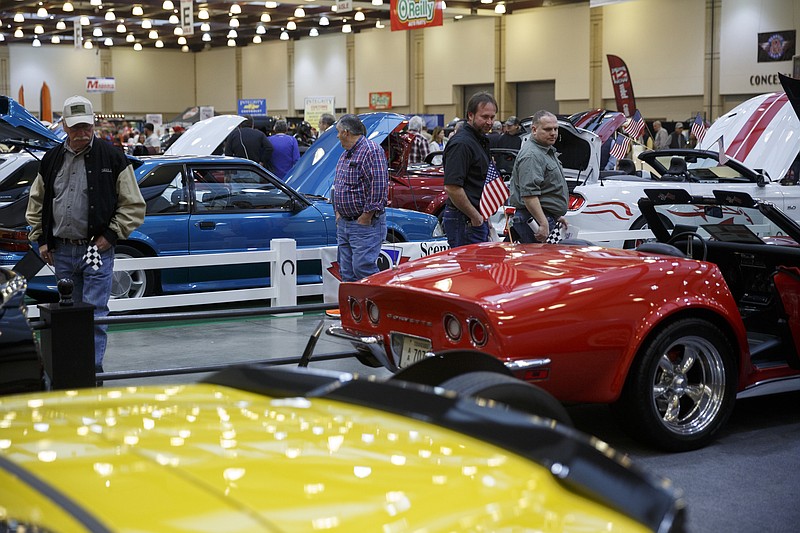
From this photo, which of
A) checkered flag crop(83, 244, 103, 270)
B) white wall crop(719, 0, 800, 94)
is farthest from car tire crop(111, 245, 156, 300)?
white wall crop(719, 0, 800, 94)

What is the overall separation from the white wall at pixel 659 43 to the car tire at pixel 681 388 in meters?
28.4

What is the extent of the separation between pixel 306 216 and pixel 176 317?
4483 millimetres

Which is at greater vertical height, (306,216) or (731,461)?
(306,216)

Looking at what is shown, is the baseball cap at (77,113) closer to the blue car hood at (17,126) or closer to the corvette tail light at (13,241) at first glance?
the blue car hood at (17,126)

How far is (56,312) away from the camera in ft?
19.9

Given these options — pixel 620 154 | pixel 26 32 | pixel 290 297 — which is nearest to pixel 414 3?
pixel 620 154

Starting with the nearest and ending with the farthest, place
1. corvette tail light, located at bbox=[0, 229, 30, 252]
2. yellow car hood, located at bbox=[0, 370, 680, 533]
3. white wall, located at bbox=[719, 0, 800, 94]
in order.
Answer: yellow car hood, located at bbox=[0, 370, 680, 533], corvette tail light, located at bbox=[0, 229, 30, 252], white wall, located at bbox=[719, 0, 800, 94]

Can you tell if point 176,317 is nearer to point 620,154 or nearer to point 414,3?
point 620,154

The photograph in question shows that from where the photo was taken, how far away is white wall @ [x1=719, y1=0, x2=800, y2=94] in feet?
97.1

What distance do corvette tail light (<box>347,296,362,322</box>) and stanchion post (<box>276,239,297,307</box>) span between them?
4.35 m

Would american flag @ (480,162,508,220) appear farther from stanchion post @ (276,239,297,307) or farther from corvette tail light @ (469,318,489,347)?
corvette tail light @ (469,318,489,347)

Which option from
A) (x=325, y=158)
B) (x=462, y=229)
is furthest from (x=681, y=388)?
(x=325, y=158)

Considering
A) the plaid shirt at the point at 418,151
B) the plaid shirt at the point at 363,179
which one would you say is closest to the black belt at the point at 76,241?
the plaid shirt at the point at 363,179

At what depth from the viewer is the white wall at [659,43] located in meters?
32.5
